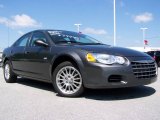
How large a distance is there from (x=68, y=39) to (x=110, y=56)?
62.4 inches

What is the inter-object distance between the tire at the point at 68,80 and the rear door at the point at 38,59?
0.38 m

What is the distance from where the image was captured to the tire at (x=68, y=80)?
560 centimetres

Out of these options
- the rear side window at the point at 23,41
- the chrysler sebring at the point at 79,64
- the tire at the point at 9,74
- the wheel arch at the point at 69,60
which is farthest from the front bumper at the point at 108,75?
the tire at the point at 9,74

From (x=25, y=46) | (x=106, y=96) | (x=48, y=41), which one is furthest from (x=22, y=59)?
(x=106, y=96)

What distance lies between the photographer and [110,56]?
527 centimetres

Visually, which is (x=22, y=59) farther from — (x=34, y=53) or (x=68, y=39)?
(x=68, y=39)

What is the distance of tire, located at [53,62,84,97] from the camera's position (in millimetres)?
5602

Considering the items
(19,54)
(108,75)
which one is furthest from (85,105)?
(19,54)

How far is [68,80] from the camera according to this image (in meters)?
5.79

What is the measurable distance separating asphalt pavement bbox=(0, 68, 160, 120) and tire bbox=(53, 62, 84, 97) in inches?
6.5

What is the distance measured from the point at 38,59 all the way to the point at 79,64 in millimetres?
1401

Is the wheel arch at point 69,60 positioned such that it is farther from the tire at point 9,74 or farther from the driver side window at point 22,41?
the tire at point 9,74

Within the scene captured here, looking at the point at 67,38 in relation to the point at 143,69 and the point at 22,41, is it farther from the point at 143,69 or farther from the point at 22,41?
the point at 143,69

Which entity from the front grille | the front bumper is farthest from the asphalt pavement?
the front grille
